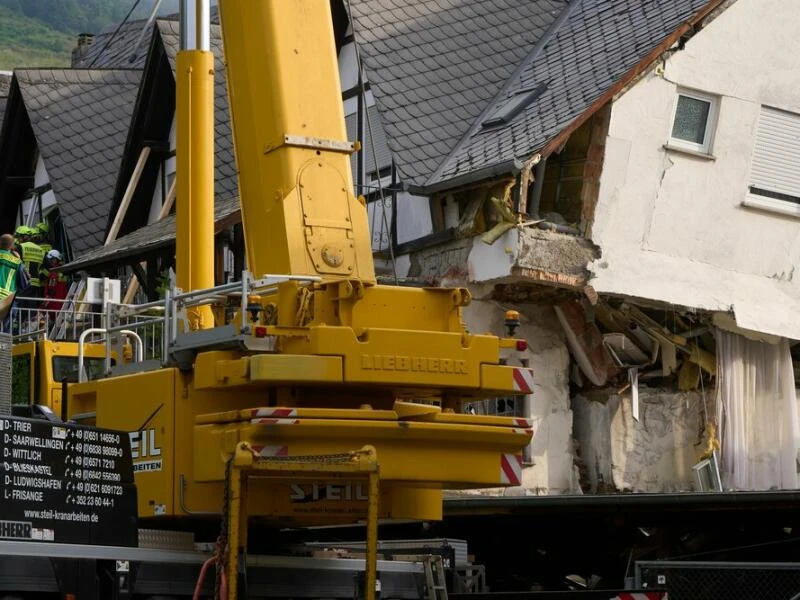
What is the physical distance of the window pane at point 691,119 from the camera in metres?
25.6

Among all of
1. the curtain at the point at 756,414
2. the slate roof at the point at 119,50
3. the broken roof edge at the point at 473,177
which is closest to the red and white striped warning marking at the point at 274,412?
the broken roof edge at the point at 473,177

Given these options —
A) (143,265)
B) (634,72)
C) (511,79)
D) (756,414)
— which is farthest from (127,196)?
(756,414)

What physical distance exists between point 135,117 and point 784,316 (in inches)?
473

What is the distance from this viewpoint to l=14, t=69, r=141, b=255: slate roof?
1307 inches

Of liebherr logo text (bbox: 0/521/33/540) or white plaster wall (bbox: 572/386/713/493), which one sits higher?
white plaster wall (bbox: 572/386/713/493)

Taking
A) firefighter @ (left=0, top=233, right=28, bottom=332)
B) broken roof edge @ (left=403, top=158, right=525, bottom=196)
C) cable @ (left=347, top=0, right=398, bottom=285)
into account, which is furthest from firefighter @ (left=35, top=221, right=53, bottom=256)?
broken roof edge @ (left=403, top=158, right=525, bottom=196)

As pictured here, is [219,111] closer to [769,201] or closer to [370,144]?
[370,144]

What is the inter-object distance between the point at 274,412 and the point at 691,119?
40.6ft

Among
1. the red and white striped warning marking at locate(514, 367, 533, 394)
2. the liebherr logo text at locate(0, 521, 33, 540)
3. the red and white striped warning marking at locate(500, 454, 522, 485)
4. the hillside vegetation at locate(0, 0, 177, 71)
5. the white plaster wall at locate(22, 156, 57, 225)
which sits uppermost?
the hillside vegetation at locate(0, 0, 177, 71)

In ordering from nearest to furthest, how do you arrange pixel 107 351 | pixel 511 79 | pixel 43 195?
pixel 107 351 → pixel 511 79 → pixel 43 195

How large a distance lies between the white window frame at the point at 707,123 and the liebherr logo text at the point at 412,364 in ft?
34.1

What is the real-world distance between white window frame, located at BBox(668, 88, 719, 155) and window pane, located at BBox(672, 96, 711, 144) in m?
0.04

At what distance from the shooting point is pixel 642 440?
25766 millimetres

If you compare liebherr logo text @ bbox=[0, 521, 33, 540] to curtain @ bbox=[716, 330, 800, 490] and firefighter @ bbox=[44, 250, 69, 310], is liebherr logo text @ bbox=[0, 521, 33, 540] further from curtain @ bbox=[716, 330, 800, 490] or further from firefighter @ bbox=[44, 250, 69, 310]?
firefighter @ bbox=[44, 250, 69, 310]
